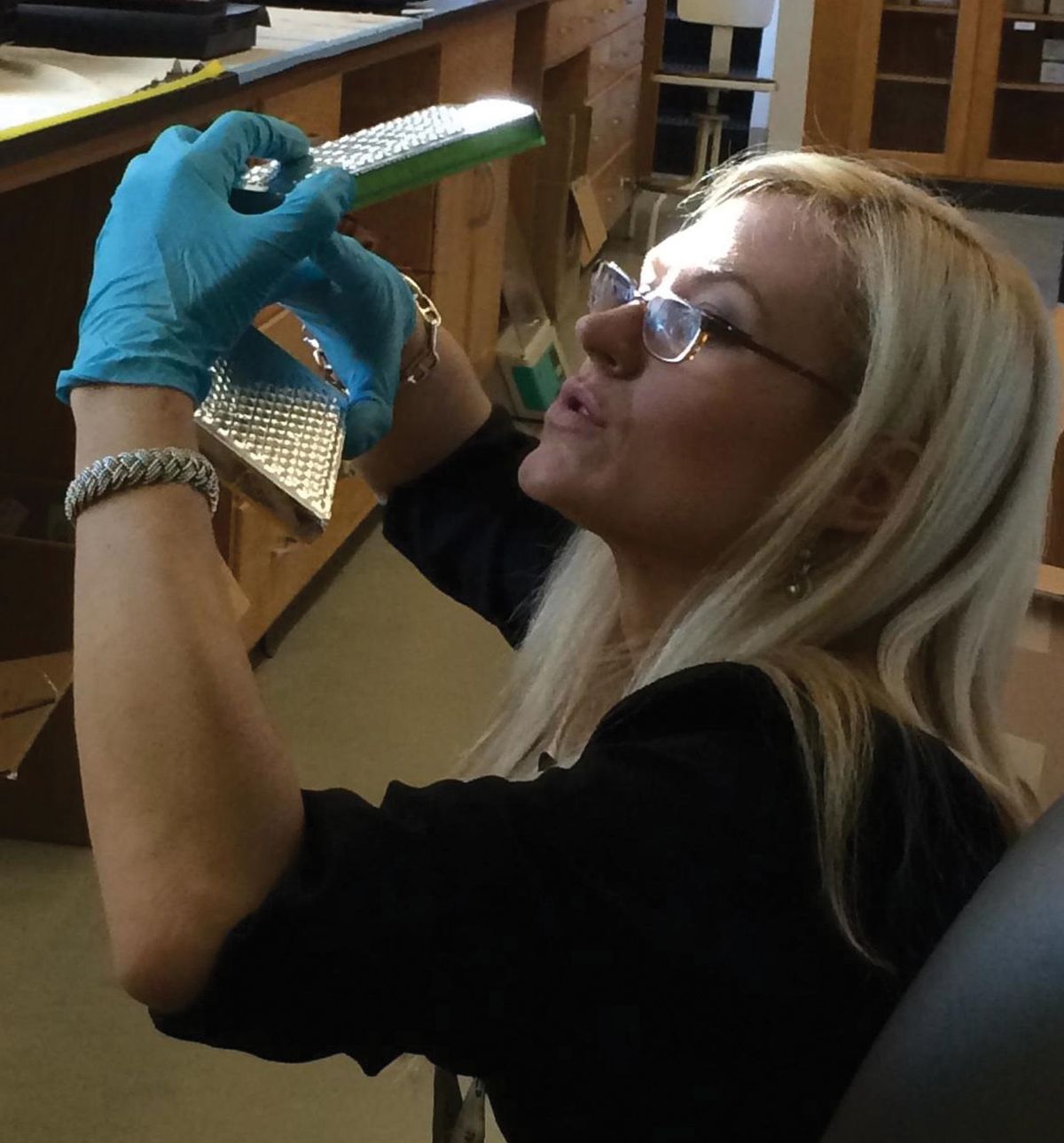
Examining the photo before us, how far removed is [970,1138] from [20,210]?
1.52 meters

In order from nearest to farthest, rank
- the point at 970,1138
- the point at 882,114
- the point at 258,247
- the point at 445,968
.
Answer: the point at 970,1138
the point at 445,968
the point at 258,247
the point at 882,114

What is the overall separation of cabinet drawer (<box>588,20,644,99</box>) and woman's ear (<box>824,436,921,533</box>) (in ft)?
11.1

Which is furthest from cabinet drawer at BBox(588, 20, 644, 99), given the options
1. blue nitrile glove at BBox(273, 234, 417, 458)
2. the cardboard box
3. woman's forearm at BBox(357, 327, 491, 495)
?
blue nitrile glove at BBox(273, 234, 417, 458)

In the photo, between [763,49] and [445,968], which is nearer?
[445,968]

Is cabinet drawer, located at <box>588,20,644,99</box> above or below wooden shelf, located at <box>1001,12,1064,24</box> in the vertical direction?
below

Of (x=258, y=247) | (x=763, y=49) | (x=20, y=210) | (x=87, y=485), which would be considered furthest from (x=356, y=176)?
(x=763, y=49)

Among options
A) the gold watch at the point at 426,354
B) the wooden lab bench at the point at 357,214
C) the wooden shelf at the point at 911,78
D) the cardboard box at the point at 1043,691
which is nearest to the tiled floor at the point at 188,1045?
the wooden lab bench at the point at 357,214

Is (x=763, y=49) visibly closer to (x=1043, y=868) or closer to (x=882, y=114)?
(x=882, y=114)

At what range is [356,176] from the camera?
946mm

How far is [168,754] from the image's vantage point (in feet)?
2.33

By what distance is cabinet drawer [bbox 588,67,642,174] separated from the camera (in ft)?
A: 14.1

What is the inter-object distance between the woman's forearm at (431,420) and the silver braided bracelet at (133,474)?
442 mm

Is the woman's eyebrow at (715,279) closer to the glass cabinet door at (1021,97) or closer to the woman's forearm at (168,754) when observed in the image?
the woman's forearm at (168,754)

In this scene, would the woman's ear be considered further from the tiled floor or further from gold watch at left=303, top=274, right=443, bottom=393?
the tiled floor
